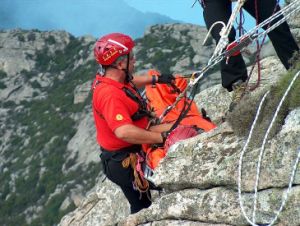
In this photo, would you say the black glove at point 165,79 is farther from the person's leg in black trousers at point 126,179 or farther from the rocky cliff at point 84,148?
the person's leg in black trousers at point 126,179

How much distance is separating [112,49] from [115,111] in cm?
90

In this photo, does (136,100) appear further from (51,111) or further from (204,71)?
(51,111)

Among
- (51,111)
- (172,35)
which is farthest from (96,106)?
(172,35)

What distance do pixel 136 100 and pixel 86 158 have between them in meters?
81.8

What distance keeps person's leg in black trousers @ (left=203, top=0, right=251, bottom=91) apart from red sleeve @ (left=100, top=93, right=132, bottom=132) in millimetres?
1788

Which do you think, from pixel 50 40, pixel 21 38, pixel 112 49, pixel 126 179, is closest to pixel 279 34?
pixel 112 49

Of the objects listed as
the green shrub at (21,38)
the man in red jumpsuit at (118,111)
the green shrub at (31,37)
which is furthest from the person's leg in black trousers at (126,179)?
the green shrub at (31,37)

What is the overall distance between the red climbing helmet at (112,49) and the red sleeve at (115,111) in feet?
1.85

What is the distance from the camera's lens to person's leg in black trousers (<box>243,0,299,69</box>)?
7.23 m

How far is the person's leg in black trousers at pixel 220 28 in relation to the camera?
755 centimetres

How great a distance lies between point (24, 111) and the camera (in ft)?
373

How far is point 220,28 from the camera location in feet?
24.6

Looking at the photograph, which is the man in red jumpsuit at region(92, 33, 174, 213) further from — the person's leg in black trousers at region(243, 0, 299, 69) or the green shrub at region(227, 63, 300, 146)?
the person's leg in black trousers at region(243, 0, 299, 69)

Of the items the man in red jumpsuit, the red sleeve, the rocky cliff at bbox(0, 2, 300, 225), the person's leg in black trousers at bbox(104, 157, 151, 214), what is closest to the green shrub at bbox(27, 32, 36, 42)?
the rocky cliff at bbox(0, 2, 300, 225)
